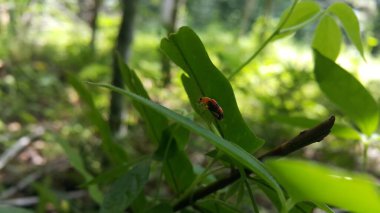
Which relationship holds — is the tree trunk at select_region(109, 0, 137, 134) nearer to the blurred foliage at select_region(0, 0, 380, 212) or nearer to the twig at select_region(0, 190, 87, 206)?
the blurred foliage at select_region(0, 0, 380, 212)

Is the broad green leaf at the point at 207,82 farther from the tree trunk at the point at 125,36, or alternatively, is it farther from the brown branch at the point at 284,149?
the tree trunk at the point at 125,36

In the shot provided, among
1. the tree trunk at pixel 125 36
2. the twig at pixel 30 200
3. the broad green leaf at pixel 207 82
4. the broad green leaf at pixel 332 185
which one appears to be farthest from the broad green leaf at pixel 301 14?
the tree trunk at pixel 125 36

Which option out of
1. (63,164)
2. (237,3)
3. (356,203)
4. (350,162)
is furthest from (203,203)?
(237,3)

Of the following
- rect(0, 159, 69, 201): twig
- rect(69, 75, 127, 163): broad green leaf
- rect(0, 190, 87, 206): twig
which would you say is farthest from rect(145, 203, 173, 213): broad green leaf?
rect(0, 159, 69, 201): twig

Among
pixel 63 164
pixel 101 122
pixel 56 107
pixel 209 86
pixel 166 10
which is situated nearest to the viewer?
pixel 209 86

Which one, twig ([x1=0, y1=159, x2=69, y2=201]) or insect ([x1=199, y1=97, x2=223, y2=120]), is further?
twig ([x1=0, y1=159, x2=69, y2=201])

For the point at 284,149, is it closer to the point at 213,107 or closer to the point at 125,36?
the point at 213,107

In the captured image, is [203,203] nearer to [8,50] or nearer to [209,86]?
[209,86]
